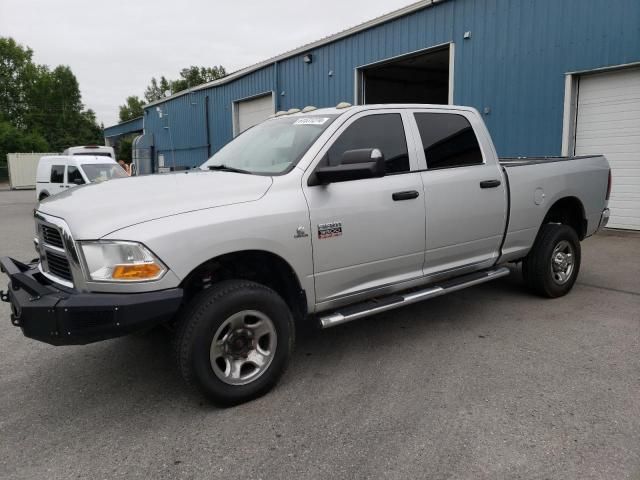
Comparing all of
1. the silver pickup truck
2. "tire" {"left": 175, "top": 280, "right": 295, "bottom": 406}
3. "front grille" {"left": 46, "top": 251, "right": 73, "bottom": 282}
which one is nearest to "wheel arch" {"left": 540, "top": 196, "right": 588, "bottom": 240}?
the silver pickup truck

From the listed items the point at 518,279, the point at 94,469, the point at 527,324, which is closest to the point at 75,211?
the point at 94,469

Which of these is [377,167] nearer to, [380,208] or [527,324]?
[380,208]

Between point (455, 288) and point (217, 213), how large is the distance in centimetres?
225

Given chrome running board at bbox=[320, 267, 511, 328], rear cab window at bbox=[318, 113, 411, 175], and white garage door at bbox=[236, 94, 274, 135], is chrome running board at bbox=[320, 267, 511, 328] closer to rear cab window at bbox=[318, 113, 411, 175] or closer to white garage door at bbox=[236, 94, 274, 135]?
rear cab window at bbox=[318, 113, 411, 175]

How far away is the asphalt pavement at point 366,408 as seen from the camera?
265 centimetres

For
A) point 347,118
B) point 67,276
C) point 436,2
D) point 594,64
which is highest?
point 436,2

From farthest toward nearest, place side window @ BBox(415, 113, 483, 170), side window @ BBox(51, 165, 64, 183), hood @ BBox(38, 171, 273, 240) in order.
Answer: side window @ BBox(51, 165, 64, 183) → side window @ BBox(415, 113, 483, 170) → hood @ BBox(38, 171, 273, 240)

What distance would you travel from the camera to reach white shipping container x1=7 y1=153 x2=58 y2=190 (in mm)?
35906

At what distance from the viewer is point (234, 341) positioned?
3.21 m

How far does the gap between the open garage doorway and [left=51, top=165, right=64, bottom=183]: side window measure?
29.7 ft

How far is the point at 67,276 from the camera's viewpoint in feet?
10.3

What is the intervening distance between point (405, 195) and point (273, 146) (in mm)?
1117

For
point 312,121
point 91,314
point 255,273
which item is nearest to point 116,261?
point 91,314

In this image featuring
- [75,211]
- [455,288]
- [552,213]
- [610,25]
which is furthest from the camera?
[610,25]
